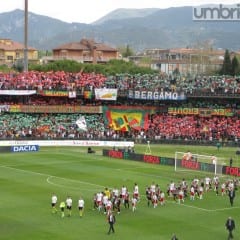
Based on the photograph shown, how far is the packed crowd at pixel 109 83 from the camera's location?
83.9m

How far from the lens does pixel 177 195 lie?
40375mm

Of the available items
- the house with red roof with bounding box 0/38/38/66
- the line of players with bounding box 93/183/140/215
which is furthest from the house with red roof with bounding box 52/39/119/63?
the line of players with bounding box 93/183/140/215

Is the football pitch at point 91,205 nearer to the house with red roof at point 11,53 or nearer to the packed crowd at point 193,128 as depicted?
the packed crowd at point 193,128

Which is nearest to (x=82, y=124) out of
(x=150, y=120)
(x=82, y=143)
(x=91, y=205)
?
(x=82, y=143)

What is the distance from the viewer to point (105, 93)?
85125mm

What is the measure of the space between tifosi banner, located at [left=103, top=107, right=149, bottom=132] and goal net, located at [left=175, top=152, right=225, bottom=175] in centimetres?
2508

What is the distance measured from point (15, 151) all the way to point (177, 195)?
105 ft

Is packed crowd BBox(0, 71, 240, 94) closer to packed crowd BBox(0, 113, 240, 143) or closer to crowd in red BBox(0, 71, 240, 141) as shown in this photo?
crowd in red BBox(0, 71, 240, 141)

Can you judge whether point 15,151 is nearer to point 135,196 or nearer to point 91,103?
point 91,103

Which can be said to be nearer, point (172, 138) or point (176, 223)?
point (176, 223)

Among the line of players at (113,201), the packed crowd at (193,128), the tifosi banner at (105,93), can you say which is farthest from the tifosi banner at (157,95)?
the line of players at (113,201)

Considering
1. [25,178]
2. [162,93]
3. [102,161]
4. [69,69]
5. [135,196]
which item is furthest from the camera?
[69,69]

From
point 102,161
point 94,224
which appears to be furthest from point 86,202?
point 102,161

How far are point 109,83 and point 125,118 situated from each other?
223 inches
